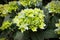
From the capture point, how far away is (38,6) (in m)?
1.93

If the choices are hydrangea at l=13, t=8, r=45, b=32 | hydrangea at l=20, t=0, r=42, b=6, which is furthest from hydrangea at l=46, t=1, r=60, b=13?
hydrangea at l=13, t=8, r=45, b=32

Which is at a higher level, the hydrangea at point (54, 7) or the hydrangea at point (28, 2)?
the hydrangea at point (28, 2)

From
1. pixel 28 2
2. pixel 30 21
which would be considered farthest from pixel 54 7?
pixel 30 21

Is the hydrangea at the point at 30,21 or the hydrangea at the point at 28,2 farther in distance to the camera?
the hydrangea at the point at 28,2

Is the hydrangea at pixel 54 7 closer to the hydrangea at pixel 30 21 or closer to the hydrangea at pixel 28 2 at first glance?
the hydrangea at pixel 28 2

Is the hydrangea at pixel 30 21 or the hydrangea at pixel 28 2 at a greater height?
the hydrangea at pixel 28 2

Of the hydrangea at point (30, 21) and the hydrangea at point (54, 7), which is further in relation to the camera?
the hydrangea at point (54, 7)

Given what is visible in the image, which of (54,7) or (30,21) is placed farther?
(54,7)

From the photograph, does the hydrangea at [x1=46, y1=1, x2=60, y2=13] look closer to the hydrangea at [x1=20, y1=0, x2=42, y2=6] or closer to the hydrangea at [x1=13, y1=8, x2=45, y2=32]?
the hydrangea at [x1=20, y1=0, x2=42, y2=6]

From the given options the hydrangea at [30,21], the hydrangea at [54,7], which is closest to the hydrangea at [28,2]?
the hydrangea at [54,7]

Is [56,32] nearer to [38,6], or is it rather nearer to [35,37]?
[35,37]

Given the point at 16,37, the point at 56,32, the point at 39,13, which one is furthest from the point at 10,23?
the point at 56,32

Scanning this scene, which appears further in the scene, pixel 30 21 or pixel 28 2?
pixel 28 2

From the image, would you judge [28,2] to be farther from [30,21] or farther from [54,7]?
[30,21]
